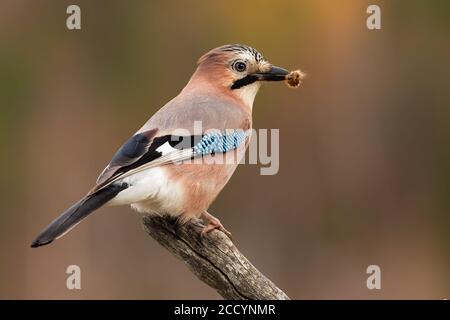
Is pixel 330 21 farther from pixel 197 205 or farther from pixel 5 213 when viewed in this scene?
pixel 197 205

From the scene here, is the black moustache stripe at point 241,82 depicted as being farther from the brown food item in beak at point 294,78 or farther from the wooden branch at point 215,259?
the wooden branch at point 215,259

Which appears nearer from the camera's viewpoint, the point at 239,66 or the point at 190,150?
the point at 190,150

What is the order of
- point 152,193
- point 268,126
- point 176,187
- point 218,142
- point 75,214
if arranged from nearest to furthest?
1. point 75,214
2. point 152,193
3. point 176,187
4. point 218,142
5. point 268,126

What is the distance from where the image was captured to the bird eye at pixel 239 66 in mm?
5734

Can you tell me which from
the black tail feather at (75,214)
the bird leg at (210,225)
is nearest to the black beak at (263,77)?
the bird leg at (210,225)

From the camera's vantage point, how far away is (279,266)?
27.7 feet

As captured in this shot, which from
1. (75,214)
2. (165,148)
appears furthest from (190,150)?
(75,214)

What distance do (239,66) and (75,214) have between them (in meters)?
1.68

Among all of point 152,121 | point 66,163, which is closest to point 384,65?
point 66,163

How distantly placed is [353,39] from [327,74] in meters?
0.41

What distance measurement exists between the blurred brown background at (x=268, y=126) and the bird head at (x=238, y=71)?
2.78 m

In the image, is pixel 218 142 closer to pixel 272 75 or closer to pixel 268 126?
pixel 272 75

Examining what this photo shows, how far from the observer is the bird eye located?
573 centimetres

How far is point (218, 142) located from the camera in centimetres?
529
